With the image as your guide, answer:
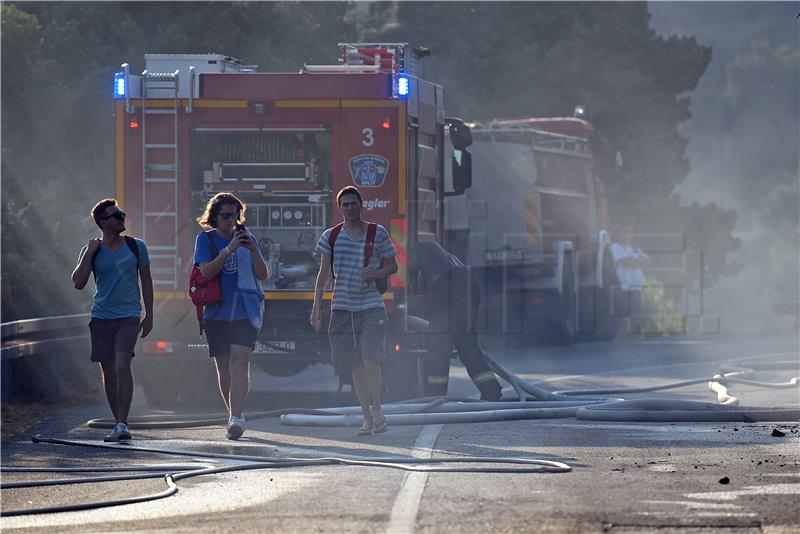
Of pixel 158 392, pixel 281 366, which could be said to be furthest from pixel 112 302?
pixel 281 366

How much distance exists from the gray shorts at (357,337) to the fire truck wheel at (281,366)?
9.83ft

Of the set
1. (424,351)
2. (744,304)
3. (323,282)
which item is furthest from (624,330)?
(744,304)

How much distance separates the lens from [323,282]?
460 inches

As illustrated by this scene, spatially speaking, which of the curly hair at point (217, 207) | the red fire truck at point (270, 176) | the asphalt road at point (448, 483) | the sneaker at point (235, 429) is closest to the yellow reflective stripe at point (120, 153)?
the red fire truck at point (270, 176)

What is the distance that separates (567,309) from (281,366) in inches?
406

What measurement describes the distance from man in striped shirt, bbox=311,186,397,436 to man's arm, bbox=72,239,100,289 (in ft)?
5.38

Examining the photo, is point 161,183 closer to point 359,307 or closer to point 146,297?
point 146,297

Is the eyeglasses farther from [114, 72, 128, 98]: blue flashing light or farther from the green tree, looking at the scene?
the green tree

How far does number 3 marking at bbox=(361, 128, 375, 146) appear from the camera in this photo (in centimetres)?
1446

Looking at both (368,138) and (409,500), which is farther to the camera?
(368,138)

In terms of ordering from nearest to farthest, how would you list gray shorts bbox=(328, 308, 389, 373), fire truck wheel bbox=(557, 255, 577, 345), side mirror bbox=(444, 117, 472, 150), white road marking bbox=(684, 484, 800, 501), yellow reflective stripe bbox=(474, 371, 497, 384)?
white road marking bbox=(684, 484, 800, 501) < gray shorts bbox=(328, 308, 389, 373) < yellow reflective stripe bbox=(474, 371, 497, 384) < side mirror bbox=(444, 117, 472, 150) < fire truck wheel bbox=(557, 255, 577, 345)

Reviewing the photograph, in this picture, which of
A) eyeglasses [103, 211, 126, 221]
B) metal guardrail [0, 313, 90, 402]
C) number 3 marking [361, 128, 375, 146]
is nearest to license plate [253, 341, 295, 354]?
number 3 marking [361, 128, 375, 146]

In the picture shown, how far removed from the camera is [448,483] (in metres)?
8.35

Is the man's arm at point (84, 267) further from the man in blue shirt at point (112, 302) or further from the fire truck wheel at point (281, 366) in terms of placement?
the fire truck wheel at point (281, 366)
